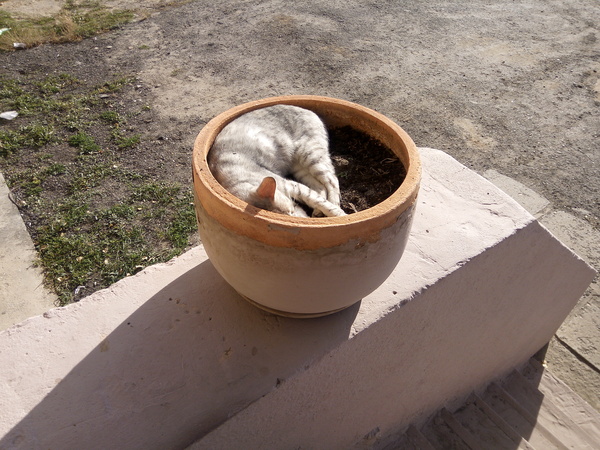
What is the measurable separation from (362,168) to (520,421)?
8.28 feet

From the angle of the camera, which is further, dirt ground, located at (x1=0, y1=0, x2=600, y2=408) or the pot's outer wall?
dirt ground, located at (x1=0, y1=0, x2=600, y2=408)

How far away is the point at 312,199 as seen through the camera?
7.13 ft

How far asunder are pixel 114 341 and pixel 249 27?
6.46 meters

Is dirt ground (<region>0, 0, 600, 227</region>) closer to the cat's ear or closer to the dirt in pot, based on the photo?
the dirt in pot

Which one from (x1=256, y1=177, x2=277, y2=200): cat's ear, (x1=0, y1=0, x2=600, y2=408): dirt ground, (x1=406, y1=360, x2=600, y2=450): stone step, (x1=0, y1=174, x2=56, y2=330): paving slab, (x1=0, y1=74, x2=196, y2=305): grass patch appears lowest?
(x1=406, y1=360, x2=600, y2=450): stone step

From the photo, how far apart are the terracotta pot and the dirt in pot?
0.17m

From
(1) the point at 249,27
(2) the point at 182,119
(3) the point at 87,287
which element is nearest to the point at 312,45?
(1) the point at 249,27

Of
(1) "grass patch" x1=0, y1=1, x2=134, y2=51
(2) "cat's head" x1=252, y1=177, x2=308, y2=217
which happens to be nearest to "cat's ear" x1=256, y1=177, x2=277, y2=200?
(2) "cat's head" x1=252, y1=177, x2=308, y2=217

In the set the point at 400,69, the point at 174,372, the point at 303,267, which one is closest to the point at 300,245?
the point at 303,267

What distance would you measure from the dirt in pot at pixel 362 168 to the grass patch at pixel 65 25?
619cm

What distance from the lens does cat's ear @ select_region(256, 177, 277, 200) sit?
1.81 m

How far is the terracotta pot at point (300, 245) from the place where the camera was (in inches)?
67.8

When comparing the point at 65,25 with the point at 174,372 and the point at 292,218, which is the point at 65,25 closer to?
the point at 174,372

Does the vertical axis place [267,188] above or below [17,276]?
above
